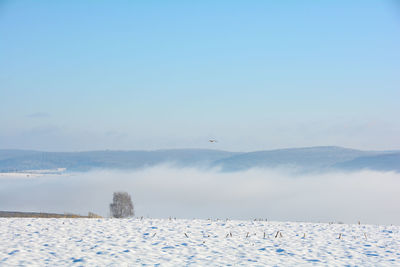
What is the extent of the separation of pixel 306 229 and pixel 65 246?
1196 centimetres

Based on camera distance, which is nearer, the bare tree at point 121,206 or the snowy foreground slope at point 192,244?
the snowy foreground slope at point 192,244

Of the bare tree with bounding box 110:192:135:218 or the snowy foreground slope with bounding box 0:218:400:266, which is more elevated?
the snowy foreground slope with bounding box 0:218:400:266

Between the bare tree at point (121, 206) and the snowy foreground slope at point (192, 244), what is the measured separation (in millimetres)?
41004

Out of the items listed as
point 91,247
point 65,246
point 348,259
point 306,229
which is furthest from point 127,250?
point 306,229

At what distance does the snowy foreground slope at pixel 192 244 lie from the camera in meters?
15.0

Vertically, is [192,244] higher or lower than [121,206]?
higher

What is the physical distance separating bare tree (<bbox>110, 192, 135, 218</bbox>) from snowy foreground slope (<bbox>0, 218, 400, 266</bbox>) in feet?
135

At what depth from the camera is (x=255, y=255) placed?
15.8 metres

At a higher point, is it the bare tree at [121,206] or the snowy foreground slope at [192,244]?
the snowy foreground slope at [192,244]

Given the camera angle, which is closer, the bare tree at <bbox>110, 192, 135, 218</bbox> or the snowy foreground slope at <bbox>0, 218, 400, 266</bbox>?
the snowy foreground slope at <bbox>0, 218, 400, 266</bbox>

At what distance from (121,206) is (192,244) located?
48692 mm

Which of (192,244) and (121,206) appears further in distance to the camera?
(121,206)

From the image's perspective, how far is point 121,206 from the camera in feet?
210

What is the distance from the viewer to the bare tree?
63656 millimetres
